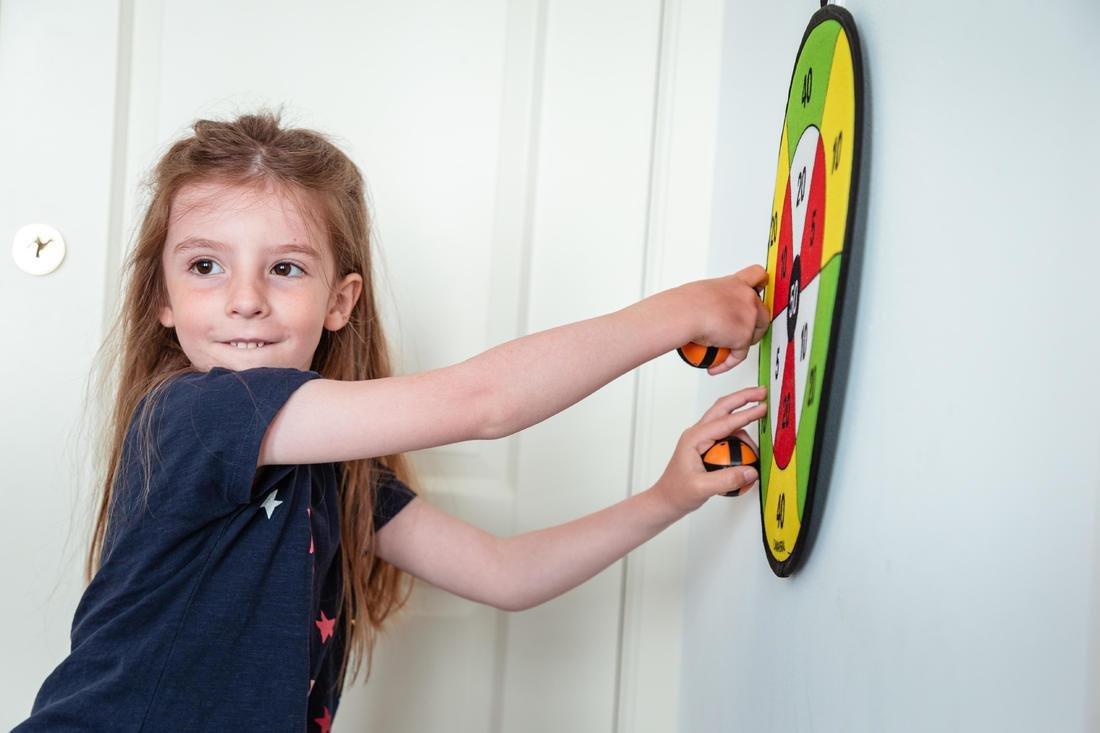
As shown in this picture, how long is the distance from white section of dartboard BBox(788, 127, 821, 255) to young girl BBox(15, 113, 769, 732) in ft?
0.34

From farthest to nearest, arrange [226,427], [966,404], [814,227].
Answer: [226,427]
[814,227]
[966,404]

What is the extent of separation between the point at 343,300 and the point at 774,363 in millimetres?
467

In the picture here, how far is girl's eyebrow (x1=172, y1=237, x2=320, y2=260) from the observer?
92 centimetres

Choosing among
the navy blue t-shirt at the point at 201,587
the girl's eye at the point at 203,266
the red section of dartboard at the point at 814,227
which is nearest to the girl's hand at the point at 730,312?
the red section of dartboard at the point at 814,227

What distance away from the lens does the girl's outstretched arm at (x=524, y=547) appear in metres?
0.99

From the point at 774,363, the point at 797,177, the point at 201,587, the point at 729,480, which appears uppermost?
the point at 797,177

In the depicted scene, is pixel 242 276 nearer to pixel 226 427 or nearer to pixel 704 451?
pixel 226 427

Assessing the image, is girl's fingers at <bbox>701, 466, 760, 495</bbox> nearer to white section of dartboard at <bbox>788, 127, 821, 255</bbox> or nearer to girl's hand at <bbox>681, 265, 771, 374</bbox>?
girl's hand at <bbox>681, 265, 771, 374</bbox>

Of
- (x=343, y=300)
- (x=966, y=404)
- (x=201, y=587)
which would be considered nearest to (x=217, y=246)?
(x=343, y=300)

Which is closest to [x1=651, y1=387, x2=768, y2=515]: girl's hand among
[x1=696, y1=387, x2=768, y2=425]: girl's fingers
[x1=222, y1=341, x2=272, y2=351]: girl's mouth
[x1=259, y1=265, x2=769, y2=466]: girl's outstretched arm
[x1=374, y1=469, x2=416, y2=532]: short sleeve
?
[x1=696, y1=387, x2=768, y2=425]: girl's fingers

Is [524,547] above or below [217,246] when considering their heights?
below

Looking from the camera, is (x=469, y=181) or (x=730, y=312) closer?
(x=730, y=312)

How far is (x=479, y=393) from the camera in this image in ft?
2.59

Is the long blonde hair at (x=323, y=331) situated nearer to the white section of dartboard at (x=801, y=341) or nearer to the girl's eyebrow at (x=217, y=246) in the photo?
the girl's eyebrow at (x=217, y=246)
